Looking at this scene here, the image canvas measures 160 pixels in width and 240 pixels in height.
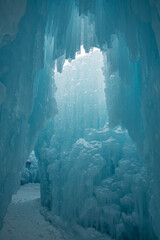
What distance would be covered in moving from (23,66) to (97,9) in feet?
11.9

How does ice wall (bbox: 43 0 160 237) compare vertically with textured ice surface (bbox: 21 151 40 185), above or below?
above

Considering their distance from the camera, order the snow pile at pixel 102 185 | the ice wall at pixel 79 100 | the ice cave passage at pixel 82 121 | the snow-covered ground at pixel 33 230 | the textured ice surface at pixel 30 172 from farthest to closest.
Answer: the textured ice surface at pixel 30 172 < the ice wall at pixel 79 100 < the snow pile at pixel 102 185 < the snow-covered ground at pixel 33 230 < the ice cave passage at pixel 82 121

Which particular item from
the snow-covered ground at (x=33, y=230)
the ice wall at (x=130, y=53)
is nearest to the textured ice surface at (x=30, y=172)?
the snow-covered ground at (x=33, y=230)

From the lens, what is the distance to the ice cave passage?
14.8ft

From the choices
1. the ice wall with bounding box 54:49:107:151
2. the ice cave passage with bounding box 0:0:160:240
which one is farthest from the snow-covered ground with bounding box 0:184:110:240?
the ice wall with bounding box 54:49:107:151

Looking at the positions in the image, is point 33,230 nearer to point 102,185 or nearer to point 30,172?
point 102,185

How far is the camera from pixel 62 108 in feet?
44.5

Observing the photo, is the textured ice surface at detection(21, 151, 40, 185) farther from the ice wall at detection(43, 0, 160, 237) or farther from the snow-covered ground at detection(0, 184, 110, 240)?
the ice wall at detection(43, 0, 160, 237)

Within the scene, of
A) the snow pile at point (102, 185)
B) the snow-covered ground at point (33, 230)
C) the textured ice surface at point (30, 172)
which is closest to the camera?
the snow-covered ground at point (33, 230)

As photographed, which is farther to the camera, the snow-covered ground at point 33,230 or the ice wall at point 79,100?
the ice wall at point 79,100

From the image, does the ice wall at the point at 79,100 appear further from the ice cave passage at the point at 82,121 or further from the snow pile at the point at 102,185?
the snow pile at the point at 102,185

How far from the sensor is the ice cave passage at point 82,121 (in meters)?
4.50

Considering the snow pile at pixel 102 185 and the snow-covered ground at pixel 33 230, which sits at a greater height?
the snow pile at pixel 102 185

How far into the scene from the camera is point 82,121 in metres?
12.9
